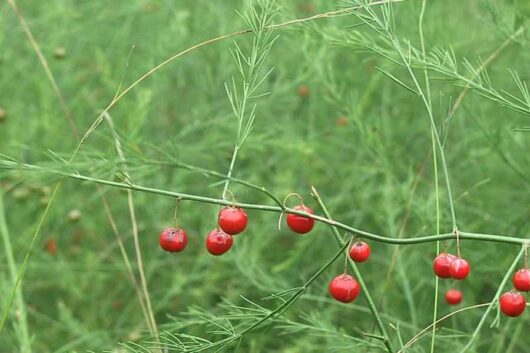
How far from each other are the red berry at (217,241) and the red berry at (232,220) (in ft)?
0.10

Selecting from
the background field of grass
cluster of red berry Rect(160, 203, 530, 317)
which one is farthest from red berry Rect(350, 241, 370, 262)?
the background field of grass

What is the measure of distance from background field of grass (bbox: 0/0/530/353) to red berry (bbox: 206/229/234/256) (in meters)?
0.81

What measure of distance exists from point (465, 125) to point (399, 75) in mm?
258

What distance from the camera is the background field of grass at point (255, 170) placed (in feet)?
Answer: 6.89

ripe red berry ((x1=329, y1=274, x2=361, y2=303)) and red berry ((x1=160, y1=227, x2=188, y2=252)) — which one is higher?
red berry ((x1=160, y1=227, x2=188, y2=252))

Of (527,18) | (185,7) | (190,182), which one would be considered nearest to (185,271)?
(190,182)

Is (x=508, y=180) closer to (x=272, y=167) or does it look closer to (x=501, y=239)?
(x=272, y=167)

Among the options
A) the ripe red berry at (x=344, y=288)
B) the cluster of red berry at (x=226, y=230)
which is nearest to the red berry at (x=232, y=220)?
the cluster of red berry at (x=226, y=230)

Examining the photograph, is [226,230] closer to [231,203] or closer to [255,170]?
[231,203]

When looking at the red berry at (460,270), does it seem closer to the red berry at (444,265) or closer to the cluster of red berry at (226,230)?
the red berry at (444,265)

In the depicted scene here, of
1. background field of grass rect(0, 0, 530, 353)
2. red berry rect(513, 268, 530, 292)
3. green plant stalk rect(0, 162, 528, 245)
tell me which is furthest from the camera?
background field of grass rect(0, 0, 530, 353)

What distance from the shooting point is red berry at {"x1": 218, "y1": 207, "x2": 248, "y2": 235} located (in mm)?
1098

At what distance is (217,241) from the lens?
1136 mm

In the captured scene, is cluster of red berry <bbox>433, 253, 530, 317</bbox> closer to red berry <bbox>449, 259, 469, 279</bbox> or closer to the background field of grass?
red berry <bbox>449, 259, 469, 279</bbox>
